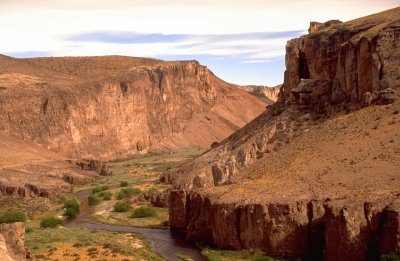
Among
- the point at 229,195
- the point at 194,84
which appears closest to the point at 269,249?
the point at 229,195

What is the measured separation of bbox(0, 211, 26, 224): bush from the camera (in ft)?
189

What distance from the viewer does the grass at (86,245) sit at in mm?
42031

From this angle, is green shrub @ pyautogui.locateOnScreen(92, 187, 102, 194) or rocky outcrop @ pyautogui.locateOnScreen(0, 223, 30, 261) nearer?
rocky outcrop @ pyautogui.locateOnScreen(0, 223, 30, 261)

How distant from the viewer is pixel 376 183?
38.8m

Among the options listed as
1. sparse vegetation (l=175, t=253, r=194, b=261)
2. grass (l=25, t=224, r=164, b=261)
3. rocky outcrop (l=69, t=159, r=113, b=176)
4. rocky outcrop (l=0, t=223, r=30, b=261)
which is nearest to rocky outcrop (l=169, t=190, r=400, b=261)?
sparse vegetation (l=175, t=253, r=194, b=261)

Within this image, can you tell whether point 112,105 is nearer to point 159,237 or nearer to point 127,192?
point 127,192

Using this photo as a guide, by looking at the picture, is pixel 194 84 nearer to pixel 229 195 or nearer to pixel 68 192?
pixel 68 192

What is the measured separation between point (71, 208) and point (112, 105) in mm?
72427

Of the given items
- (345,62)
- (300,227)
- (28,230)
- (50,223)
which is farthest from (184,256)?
(345,62)

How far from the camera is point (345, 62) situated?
57.1 meters

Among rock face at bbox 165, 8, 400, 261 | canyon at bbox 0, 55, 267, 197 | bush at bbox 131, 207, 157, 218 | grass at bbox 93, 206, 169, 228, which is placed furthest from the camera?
canyon at bbox 0, 55, 267, 197

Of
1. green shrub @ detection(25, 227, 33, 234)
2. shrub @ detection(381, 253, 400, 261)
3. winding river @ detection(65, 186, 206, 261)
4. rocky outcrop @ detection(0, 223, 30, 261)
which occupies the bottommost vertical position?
winding river @ detection(65, 186, 206, 261)

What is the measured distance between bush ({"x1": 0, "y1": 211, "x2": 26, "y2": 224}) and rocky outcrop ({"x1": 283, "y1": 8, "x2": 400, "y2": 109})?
2909 cm

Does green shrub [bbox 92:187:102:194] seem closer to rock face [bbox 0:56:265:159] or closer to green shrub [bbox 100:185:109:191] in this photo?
green shrub [bbox 100:185:109:191]
